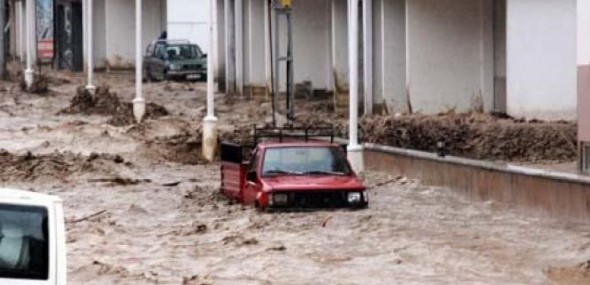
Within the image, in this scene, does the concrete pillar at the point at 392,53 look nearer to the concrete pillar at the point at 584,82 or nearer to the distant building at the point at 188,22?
the concrete pillar at the point at 584,82

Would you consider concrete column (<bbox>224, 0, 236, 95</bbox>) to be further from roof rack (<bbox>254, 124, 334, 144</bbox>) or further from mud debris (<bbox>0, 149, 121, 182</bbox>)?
roof rack (<bbox>254, 124, 334, 144</bbox>)

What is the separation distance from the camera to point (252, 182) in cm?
2292

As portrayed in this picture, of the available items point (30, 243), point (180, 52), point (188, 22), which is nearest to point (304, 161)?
point (30, 243)

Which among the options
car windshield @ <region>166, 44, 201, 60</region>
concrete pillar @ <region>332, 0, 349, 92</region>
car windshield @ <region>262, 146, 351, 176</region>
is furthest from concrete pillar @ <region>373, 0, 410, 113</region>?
car windshield @ <region>166, 44, 201, 60</region>

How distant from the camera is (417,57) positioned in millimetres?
35188

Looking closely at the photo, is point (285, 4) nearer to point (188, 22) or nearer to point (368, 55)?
point (368, 55)

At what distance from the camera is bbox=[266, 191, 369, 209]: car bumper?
71.5ft

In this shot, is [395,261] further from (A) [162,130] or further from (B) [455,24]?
(A) [162,130]

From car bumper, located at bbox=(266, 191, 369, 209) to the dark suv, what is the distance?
37949 mm

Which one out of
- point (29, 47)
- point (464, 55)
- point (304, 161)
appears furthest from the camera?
point (29, 47)

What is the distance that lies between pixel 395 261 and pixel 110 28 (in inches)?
1915

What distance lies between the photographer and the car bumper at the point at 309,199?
21797 mm

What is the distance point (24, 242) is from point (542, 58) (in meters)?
22.6

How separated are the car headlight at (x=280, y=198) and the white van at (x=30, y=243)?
12.3 m
